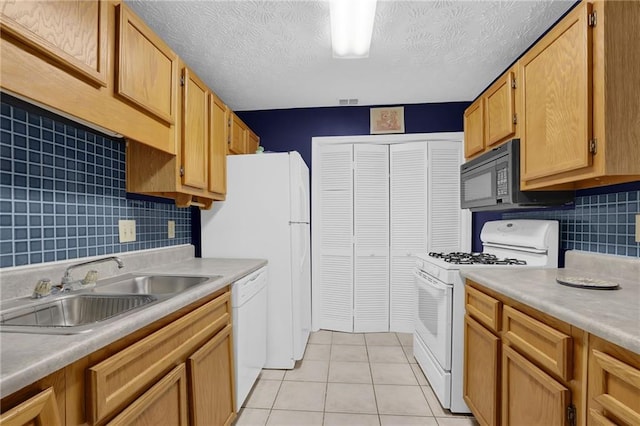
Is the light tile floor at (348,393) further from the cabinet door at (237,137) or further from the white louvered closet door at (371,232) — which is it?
the cabinet door at (237,137)

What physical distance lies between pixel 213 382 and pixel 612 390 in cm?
144

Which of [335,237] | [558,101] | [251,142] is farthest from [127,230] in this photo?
[558,101]

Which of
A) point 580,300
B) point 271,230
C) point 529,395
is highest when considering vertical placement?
point 271,230

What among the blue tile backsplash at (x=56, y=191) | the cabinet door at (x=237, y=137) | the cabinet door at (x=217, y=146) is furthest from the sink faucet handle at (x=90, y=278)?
the cabinet door at (x=237, y=137)

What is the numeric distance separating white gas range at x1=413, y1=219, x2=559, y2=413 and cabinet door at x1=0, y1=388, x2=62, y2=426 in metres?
1.75

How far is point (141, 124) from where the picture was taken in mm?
1390

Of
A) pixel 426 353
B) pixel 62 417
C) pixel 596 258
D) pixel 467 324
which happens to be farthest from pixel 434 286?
pixel 62 417

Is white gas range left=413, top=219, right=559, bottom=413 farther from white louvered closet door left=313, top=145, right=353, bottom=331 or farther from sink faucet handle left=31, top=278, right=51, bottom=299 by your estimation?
sink faucet handle left=31, top=278, right=51, bottom=299

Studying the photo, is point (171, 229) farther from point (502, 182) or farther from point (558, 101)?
point (558, 101)

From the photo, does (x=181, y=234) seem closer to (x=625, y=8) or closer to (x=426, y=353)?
(x=426, y=353)

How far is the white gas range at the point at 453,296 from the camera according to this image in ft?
5.93

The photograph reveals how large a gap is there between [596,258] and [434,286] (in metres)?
0.82

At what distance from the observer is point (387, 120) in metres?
3.11

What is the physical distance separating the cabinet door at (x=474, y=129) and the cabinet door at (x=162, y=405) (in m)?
2.31
